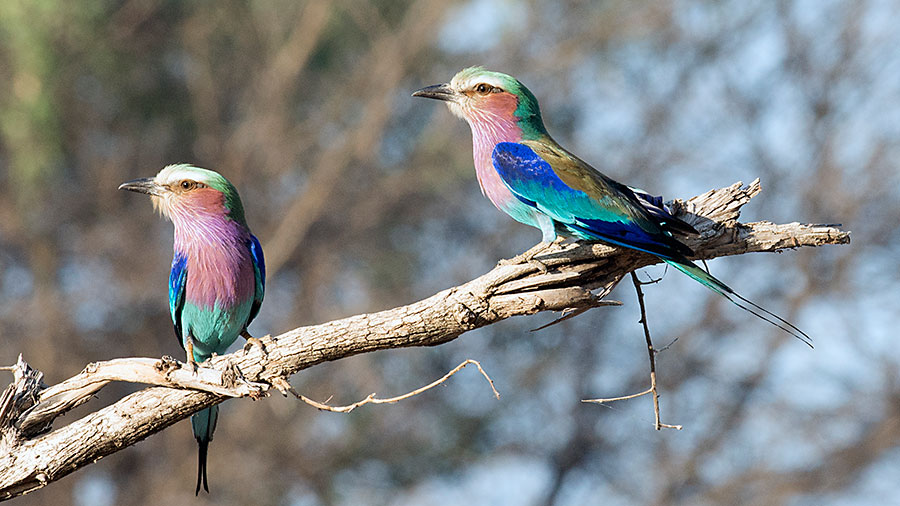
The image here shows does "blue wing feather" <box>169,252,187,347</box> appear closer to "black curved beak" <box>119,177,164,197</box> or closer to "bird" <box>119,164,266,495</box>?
"bird" <box>119,164,266,495</box>

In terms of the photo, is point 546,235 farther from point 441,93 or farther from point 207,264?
point 207,264

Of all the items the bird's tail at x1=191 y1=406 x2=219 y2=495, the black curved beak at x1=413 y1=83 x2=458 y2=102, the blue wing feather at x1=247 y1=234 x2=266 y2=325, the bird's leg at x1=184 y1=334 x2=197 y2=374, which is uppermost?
the black curved beak at x1=413 y1=83 x2=458 y2=102

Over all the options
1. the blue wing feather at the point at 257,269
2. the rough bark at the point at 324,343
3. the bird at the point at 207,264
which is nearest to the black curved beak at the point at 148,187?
the bird at the point at 207,264

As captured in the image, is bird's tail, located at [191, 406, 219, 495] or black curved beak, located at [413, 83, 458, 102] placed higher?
black curved beak, located at [413, 83, 458, 102]

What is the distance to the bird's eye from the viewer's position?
13.5ft

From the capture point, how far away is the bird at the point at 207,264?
4.12m

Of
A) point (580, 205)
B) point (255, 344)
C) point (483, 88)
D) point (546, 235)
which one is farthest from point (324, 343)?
point (483, 88)

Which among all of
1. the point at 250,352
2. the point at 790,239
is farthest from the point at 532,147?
the point at 250,352

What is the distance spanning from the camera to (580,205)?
360 centimetres

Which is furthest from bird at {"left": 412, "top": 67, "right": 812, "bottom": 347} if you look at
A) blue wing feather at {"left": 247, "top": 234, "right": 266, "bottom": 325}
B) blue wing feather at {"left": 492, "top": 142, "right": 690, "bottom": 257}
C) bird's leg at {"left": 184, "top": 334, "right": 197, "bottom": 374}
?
bird's leg at {"left": 184, "top": 334, "right": 197, "bottom": 374}

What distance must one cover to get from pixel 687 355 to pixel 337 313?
4.46m

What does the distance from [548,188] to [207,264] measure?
1.35m

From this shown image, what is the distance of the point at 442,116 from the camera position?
1357 cm

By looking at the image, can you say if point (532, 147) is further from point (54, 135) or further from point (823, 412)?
point (823, 412)
